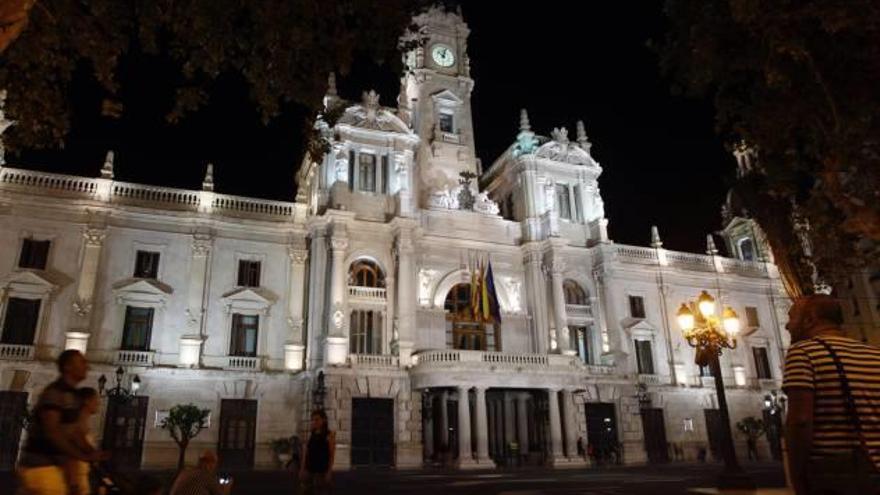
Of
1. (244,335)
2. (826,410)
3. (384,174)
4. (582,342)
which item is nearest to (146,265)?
(244,335)

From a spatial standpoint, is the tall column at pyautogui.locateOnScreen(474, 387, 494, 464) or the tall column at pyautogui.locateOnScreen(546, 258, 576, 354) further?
the tall column at pyautogui.locateOnScreen(546, 258, 576, 354)

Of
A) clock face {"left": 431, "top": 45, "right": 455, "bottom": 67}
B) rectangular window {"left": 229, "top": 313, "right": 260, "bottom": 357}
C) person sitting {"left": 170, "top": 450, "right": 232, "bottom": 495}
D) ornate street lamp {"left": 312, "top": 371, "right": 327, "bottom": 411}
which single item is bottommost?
person sitting {"left": 170, "top": 450, "right": 232, "bottom": 495}

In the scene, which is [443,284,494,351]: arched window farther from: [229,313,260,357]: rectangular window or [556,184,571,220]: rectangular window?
[229,313,260,357]: rectangular window

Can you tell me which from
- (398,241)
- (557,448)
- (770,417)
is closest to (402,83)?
(398,241)

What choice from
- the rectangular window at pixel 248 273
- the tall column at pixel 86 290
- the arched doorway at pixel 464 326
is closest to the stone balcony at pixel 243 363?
the rectangular window at pixel 248 273

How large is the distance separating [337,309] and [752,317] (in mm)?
29750

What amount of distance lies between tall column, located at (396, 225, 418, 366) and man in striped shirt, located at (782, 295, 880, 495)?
90.2 ft

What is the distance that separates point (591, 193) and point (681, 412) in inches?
585

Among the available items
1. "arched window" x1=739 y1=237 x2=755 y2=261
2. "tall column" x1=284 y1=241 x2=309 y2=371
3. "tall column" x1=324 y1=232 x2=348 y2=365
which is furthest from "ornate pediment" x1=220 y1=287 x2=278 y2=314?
"arched window" x1=739 y1=237 x2=755 y2=261

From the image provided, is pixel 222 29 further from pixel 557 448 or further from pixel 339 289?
pixel 557 448

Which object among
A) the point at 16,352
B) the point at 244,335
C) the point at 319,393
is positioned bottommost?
the point at 319,393

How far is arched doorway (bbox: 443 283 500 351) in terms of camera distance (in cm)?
3453

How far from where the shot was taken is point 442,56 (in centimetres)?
4228

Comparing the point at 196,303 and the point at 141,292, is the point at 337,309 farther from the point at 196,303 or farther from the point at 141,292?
the point at 141,292
